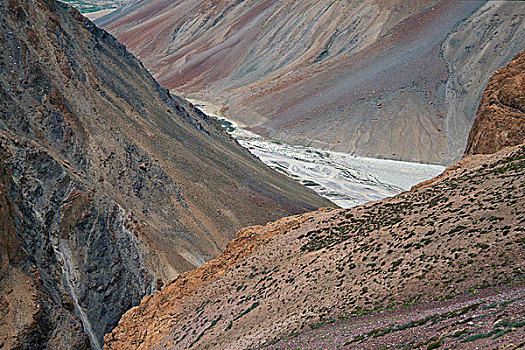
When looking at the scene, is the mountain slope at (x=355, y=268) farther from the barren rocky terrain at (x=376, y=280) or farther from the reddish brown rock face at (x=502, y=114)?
the reddish brown rock face at (x=502, y=114)

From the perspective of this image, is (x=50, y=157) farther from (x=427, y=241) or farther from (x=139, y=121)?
(x=427, y=241)

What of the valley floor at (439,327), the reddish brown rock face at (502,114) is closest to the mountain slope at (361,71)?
the reddish brown rock face at (502,114)

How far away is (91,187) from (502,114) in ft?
66.8

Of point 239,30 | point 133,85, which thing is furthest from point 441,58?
point 133,85

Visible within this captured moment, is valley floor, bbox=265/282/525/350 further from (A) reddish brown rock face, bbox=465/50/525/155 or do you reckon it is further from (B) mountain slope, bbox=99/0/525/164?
(B) mountain slope, bbox=99/0/525/164

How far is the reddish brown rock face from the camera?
2278 cm

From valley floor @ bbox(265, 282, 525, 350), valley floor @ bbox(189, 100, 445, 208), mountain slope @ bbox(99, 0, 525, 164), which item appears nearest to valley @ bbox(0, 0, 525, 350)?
valley floor @ bbox(265, 282, 525, 350)

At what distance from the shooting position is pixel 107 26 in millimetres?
137625

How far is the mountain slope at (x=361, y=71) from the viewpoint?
64.0 metres

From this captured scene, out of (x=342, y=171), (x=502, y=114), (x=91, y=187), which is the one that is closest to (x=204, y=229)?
(x=91, y=187)

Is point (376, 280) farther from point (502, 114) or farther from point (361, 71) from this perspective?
point (361, 71)

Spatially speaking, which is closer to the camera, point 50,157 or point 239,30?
point 50,157

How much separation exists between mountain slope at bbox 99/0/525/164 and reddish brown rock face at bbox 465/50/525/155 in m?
33.3

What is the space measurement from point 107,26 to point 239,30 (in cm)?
5543
